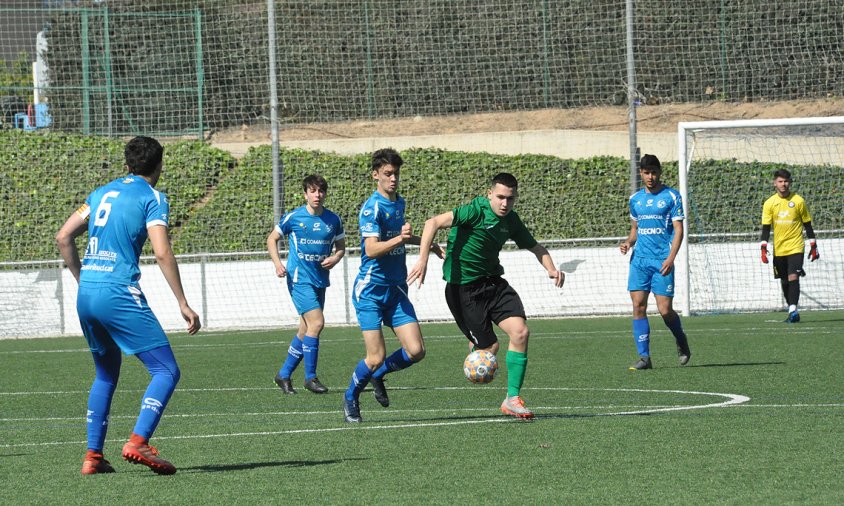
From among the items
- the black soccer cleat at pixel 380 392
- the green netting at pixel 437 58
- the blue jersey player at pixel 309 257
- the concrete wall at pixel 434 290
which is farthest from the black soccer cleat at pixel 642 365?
the green netting at pixel 437 58

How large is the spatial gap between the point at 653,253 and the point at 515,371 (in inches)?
184

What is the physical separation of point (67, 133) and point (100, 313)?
2286 centimetres

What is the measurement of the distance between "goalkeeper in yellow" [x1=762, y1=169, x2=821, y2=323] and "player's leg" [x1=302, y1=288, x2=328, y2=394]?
29.3ft

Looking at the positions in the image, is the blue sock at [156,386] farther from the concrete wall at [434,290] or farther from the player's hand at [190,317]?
the concrete wall at [434,290]

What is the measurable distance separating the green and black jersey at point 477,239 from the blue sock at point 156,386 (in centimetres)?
287

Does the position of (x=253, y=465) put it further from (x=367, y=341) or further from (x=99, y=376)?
(x=367, y=341)

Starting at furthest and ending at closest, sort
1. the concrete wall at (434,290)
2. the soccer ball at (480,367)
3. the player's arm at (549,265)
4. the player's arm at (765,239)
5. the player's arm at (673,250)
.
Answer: the concrete wall at (434,290), the player's arm at (765,239), the player's arm at (673,250), the soccer ball at (480,367), the player's arm at (549,265)

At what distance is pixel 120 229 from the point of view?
22.6 ft

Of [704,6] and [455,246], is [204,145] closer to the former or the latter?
[704,6]

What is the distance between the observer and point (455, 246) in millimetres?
9391

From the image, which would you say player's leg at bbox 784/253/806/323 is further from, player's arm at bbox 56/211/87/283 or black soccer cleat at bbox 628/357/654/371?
player's arm at bbox 56/211/87/283

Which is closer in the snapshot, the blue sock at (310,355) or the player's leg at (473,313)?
the player's leg at (473,313)

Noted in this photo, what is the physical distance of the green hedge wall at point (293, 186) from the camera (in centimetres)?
2573

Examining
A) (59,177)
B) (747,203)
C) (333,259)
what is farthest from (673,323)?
(59,177)
